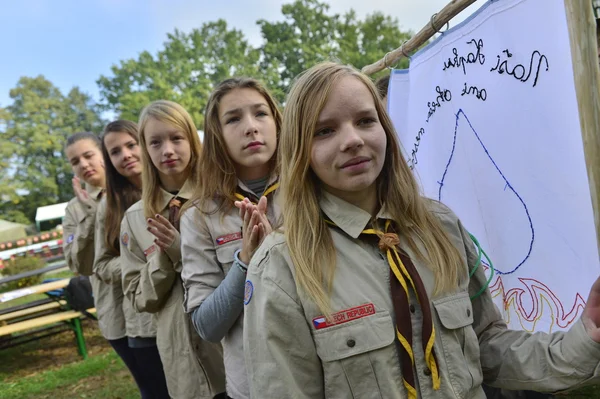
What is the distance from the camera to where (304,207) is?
1289 mm

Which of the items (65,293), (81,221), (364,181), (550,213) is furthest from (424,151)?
(65,293)

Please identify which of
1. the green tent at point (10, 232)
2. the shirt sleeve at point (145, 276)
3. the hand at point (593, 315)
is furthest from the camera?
the green tent at point (10, 232)

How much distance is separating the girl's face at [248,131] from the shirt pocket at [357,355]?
3.08ft

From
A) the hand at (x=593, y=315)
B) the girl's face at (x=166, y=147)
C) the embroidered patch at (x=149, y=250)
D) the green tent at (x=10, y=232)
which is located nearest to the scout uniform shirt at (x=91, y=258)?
the embroidered patch at (x=149, y=250)

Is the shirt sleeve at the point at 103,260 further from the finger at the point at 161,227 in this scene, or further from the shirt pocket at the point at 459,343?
the shirt pocket at the point at 459,343

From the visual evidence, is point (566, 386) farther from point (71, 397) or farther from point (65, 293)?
point (65, 293)

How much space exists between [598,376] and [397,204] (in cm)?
64

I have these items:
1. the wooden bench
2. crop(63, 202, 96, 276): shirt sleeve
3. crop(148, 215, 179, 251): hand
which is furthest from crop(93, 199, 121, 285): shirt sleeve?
the wooden bench

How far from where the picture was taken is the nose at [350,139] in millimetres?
1207

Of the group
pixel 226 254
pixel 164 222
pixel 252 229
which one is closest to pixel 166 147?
pixel 164 222

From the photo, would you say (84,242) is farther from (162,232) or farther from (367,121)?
(367,121)

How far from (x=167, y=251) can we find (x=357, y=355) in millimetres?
1254

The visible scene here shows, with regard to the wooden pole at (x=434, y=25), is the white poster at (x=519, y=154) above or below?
below

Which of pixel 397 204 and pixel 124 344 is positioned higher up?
pixel 397 204
